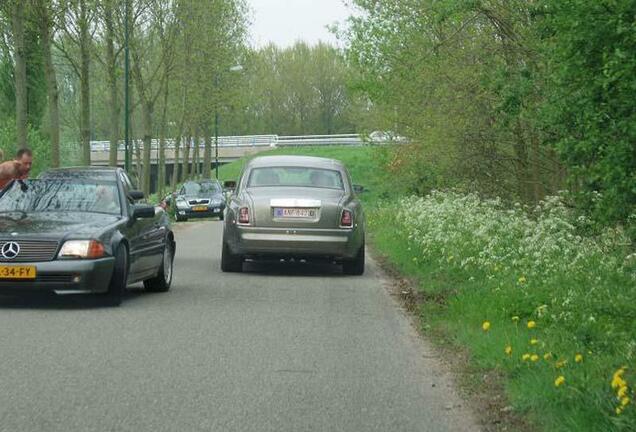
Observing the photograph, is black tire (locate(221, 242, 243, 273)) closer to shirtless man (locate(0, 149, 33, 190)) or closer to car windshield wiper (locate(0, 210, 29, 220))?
shirtless man (locate(0, 149, 33, 190))

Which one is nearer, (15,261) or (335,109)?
(15,261)

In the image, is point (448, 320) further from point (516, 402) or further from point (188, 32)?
point (188, 32)

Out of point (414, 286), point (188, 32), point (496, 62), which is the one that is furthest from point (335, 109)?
point (414, 286)

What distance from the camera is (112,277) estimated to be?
12477mm

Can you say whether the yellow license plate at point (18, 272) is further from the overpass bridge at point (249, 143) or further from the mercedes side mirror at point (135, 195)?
the overpass bridge at point (249, 143)

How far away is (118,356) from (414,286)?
719 cm

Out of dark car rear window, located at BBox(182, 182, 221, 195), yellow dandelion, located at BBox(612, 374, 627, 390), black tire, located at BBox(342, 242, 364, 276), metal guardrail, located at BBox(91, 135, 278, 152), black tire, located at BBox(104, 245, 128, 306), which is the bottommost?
metal guardrail, located at BBox(91, 135, 278, 152)

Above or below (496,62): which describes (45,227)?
below

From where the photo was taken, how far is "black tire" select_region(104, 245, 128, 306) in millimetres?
12500

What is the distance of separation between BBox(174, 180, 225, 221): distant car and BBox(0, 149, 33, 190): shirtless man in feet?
92.4

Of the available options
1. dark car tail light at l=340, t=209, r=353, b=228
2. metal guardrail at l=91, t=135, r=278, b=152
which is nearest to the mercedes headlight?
dark car tail light at l=340, t=209, r=353, b=228

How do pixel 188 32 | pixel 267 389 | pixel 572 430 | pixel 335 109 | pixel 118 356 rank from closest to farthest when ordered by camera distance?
pixel 572 430, pixel 267 389, pixel 118 356, pixel 188 32, pixel 335 109

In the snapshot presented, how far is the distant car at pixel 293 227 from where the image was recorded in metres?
16.7

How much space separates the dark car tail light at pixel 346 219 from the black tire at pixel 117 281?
191 inches
